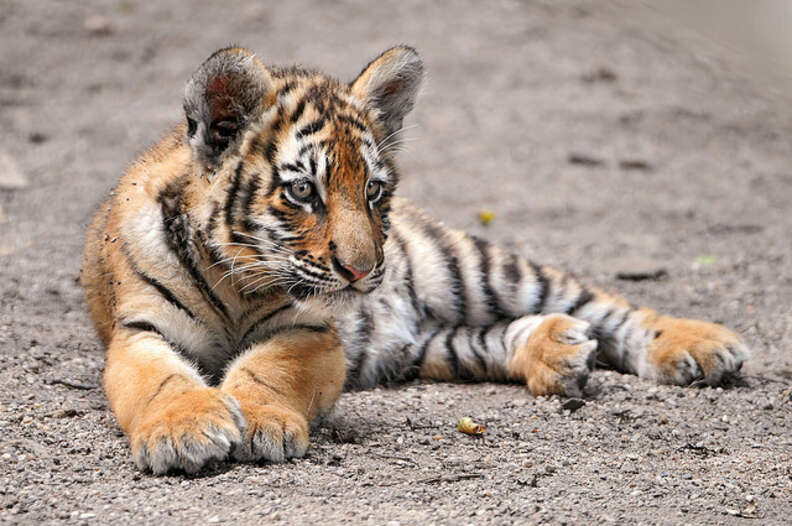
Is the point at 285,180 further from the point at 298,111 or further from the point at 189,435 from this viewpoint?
the point at 189,435

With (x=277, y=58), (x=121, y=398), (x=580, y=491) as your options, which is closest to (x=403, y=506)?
(x=580, y=491)

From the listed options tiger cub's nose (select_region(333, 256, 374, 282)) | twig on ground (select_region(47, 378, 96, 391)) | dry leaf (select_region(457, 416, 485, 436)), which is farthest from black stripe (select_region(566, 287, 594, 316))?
twig on ground (select_region(47, 378, 96, 391))

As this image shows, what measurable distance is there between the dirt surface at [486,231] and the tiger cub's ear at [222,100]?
1.11 metres

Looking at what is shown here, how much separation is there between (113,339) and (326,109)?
3.96ft

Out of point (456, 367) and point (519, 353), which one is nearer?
point (519, 353)

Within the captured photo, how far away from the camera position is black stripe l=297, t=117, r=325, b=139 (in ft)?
11.2

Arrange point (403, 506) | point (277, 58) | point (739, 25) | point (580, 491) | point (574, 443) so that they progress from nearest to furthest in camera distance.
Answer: point (739, 25) < point (403, 506) < point (580, 491) < point (574, 443) < point (277, 58)

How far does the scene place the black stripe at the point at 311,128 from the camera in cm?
341

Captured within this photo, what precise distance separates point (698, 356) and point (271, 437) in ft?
7.27

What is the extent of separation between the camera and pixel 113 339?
3.53 meters

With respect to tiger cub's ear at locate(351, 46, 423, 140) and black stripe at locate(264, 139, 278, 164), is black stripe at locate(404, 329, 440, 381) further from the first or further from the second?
black stripe at locate(264, 139, 278, 164)

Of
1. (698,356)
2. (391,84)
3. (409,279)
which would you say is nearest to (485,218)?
(409,279)

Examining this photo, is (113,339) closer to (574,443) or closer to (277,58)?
(574,443)

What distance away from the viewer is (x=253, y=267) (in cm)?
340
